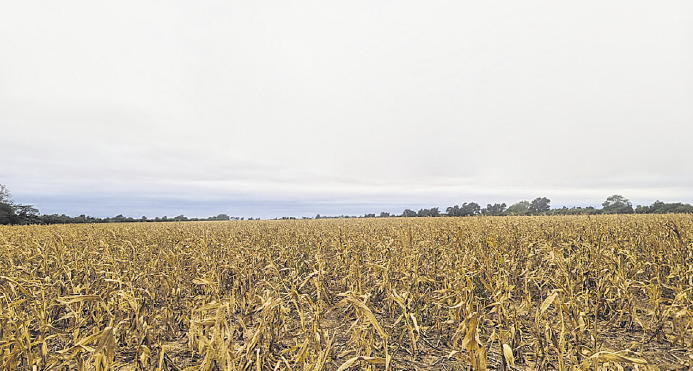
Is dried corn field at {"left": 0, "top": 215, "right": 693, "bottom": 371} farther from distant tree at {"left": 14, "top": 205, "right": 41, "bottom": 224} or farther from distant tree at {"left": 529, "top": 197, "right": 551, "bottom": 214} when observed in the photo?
distant tree at {"left": 529, "top": 197, "right": 551, "bottom": 214}

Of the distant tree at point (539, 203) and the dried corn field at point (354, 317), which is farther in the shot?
the distant tree at point (539, 203)

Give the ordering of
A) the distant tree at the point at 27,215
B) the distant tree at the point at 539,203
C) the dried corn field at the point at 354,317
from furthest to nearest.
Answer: the distant tree at the point at 539,203, the distant tree at the point at 27,215, the dried corn field at the point at 354,317

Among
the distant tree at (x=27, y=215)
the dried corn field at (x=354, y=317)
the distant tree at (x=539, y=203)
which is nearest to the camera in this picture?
the dried corn field at (x=354, y=317)

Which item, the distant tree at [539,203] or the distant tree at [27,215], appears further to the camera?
the distant tree at [539,203]

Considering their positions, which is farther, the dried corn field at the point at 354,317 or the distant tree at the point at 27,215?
the distant tree at the point at 27,215

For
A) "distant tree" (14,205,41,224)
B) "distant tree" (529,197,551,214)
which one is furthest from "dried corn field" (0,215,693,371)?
"distant tree" (529,197,551,214)

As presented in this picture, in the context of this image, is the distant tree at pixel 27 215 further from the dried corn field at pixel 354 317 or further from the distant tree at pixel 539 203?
the distant tree at pixel 539 203

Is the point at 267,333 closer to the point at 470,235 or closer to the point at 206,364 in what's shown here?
the point at 206,364

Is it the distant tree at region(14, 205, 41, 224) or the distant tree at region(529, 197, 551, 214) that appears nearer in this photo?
the distant tree at region(14, 205, 41, 224)

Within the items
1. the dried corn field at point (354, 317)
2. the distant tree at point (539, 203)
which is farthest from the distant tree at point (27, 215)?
the distant tree at point (539, 203)

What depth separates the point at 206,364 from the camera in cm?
192

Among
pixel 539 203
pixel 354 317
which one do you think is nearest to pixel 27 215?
pixel 354 317

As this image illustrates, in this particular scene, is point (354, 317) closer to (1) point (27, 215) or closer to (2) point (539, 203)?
(1) point (27, 215)

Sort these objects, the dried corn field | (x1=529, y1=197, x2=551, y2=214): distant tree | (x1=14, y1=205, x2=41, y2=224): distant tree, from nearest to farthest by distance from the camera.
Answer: the dried corn field
(x1=14, y1=205, x2=41, y2=224): distant tree
(x1=529, y1=197, x2=551, y2=214): distant tree
